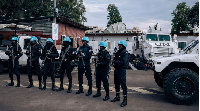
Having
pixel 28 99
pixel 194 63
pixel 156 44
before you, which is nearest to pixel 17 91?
pixel 28 99

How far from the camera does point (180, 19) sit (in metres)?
41.2

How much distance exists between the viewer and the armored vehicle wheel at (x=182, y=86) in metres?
5.57

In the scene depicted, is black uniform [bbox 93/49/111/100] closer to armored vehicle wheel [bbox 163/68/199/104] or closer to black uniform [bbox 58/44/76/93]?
black uniform [bbox 58/44/76/93]

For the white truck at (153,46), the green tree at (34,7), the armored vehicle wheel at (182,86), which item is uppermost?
the green tree at (34,7)

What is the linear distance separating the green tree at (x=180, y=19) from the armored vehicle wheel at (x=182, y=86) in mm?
35780

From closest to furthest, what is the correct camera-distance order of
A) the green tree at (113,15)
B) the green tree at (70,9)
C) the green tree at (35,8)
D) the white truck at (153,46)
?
1. the white truck at (153,46)
2. the green tree at (35,8)
3. the green tree at (70,9)
4. the green tree at (113,15)

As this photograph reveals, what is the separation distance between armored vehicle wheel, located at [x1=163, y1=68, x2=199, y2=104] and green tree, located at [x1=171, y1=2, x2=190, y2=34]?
117ft

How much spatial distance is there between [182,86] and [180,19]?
39046 millimetres

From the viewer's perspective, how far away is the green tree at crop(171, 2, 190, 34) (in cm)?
4022

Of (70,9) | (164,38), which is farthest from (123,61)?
(70,9)

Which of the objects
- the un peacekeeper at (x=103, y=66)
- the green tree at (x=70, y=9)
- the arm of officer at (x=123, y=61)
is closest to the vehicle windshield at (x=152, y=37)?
the un peacekeeper at (x=103, y=66)

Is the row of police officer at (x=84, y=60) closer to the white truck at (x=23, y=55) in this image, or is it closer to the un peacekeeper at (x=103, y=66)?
the un peacekeeper at (x=103, y=66)

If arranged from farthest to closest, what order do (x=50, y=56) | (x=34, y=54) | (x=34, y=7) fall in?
(x=34, y=7)
(x=34, y=54)
(x=50, y=56)

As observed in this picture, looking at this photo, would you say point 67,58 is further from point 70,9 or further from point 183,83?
point 70,9
